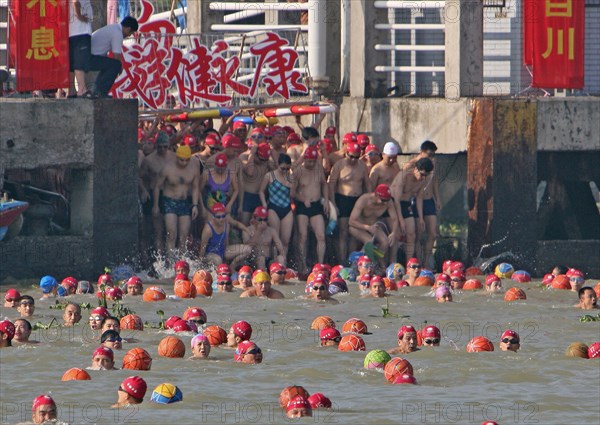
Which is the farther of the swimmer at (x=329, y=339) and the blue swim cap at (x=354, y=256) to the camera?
the blue swim cap at (x=354, y=256)

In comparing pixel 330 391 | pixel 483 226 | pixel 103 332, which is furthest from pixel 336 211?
pixel 330 391

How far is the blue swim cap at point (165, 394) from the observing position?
14.9 metres

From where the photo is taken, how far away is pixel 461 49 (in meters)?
25.6

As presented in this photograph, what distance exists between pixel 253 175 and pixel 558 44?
520cm

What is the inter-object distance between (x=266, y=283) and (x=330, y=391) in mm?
6079

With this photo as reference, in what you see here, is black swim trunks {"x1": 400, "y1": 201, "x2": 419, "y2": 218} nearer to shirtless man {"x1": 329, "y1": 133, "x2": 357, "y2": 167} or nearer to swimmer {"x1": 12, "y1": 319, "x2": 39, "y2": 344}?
shirtless man {"x1": 329, "y1": 133, "x2": 357, "y2": 167}

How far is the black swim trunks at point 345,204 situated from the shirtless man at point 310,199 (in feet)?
0.95

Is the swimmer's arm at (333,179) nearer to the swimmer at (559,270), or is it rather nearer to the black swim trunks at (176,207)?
the black swim trunks at (176,207)

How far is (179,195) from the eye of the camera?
934 inches

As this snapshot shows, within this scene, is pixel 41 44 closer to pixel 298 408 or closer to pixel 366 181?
pixel 366 181

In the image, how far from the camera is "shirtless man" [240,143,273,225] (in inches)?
951

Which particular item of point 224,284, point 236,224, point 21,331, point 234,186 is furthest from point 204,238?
point 21,331

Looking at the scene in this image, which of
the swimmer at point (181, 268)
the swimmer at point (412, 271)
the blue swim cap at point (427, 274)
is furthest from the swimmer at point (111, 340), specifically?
the blue swim cap at point (427, 274)

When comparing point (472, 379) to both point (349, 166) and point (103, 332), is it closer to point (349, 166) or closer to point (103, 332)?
point (103, 332)
